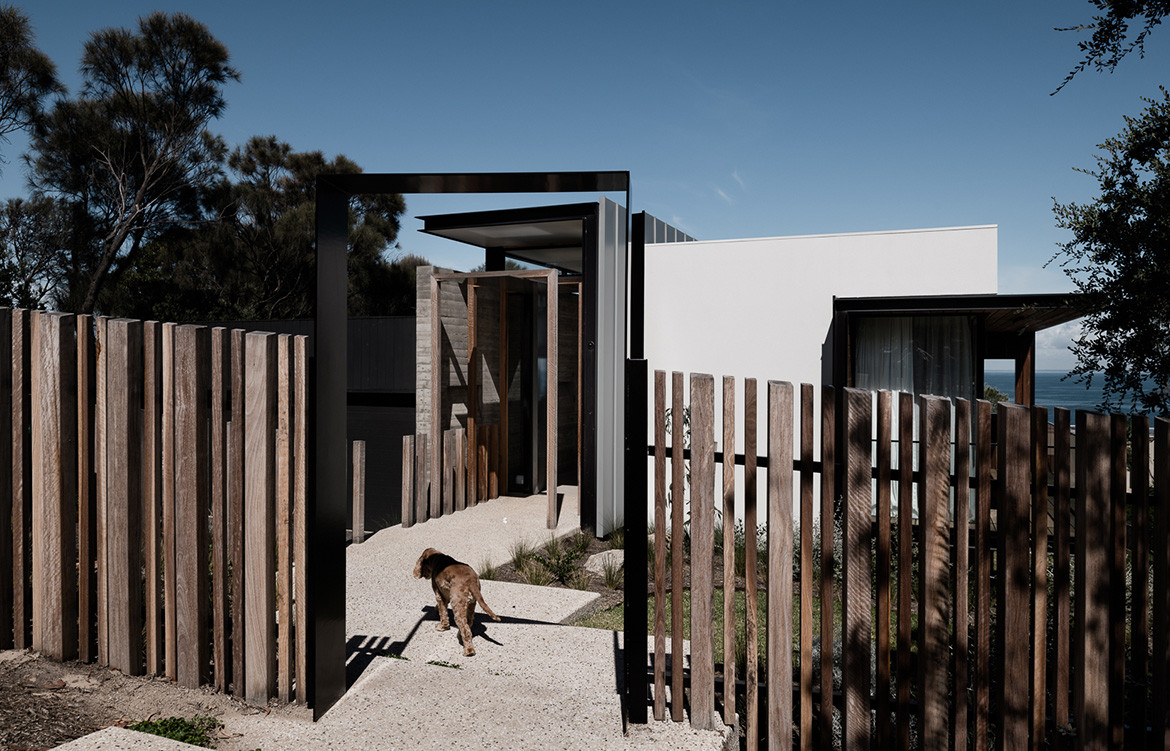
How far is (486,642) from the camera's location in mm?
4945

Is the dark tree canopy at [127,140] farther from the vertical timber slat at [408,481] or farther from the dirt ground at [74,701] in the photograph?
the dirt ground at [74,701]

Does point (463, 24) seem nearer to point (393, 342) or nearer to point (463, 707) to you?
point (393, 342)

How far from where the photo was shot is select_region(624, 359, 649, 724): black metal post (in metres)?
3.34

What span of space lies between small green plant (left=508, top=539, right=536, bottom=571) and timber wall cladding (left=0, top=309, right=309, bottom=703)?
3.46 m

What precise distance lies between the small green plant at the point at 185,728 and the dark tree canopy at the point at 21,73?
23.8 m

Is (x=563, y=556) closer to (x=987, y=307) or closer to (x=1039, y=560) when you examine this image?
Result: (x=987, y=307)

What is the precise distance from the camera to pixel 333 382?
3.54 metres

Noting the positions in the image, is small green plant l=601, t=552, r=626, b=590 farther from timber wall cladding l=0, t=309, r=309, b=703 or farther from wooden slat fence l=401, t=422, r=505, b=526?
timber wall cladding l=0, t=309, r=309, b=703

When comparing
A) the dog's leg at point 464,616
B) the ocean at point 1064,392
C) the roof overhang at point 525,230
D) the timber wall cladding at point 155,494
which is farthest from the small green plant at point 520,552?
the ocean at point 1064,392

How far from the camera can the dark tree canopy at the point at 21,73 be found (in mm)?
20281

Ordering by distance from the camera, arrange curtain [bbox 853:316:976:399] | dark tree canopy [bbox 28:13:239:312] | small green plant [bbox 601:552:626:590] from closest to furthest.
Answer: small green plant [bbox 601:552:626:590] → curtain [bbox 853:316:976:399] → dark tree canopy [bbox 28:13:239:312]

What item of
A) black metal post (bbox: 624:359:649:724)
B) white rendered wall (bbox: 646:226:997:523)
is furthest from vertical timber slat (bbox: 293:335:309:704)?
white rendered wall (bbox: 646:226:997:523)

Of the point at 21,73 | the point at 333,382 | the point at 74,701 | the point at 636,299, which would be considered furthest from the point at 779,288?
the point at 21,73

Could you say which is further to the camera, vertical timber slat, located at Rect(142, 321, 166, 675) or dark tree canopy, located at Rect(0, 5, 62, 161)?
dark tree canopy, located at Rect(0, 5, 62, 161)
